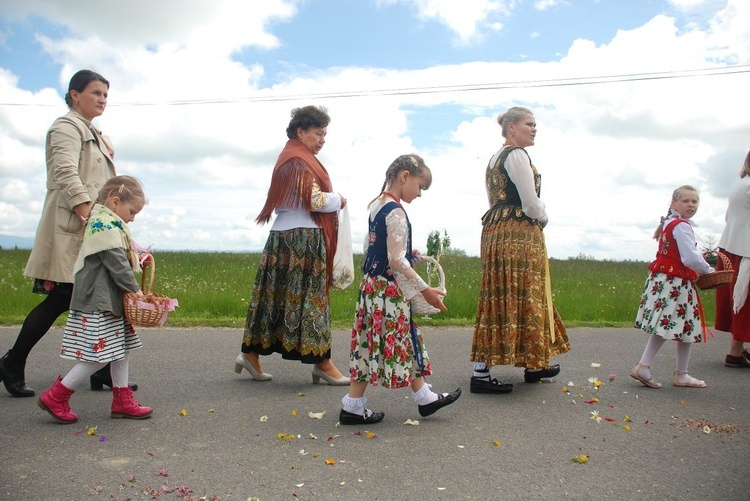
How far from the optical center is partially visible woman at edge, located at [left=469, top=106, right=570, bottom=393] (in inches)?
210

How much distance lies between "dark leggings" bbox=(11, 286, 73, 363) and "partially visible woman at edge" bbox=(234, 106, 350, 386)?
136cm

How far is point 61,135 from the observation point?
4.87 m

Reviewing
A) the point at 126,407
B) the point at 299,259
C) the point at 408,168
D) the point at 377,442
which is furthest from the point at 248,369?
the point at 408,168

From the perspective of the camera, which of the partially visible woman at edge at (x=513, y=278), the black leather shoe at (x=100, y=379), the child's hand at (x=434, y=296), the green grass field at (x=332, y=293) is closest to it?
the child's hand at (x=434, y=296)

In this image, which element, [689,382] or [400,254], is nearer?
[400,254]

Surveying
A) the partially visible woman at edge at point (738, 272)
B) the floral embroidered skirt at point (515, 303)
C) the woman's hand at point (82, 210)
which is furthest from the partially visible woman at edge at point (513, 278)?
the woman's hand at point (82, 210)

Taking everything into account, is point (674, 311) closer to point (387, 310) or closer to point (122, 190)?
point (387, 310)

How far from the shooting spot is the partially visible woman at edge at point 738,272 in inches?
259

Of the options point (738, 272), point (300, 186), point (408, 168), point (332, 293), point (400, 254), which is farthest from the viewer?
point (332, 293)

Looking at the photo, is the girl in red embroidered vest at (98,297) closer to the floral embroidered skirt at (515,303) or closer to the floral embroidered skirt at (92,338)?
the floral embroidered skirt at (92,338)

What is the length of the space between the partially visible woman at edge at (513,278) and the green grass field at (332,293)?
3208 millimetres

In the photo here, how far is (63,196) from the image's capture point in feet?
15.9

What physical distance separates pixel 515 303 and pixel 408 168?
5.31ft

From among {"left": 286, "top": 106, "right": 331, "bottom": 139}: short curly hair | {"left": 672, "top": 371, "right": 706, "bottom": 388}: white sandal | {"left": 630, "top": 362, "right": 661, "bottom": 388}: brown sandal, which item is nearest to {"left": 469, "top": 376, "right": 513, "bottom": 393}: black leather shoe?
{"left": 630, "top": 362, "right": 661, "bottom": 388}: brown sandal
